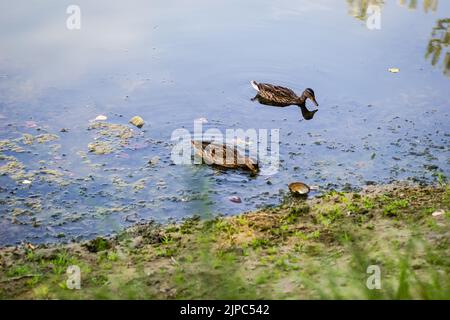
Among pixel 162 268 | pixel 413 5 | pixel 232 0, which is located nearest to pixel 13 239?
pixel 162 268

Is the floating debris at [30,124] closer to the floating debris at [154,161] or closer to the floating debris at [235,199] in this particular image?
the floating debris at [154,161]

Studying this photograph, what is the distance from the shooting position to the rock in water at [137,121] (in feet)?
29.9

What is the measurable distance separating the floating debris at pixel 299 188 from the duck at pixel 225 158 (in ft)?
2.35

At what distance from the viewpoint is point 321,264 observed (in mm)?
5277

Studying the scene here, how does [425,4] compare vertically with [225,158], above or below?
above

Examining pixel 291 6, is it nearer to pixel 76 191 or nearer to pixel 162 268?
pixel 76 191

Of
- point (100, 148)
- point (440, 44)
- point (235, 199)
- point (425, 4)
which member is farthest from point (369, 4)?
point (235, 199)

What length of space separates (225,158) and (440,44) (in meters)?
6.48

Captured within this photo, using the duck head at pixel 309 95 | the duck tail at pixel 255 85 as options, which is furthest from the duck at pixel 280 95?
the duck tail at pixel 255 85

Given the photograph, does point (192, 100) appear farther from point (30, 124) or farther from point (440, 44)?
point (440, 44)

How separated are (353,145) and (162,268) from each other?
14.3ft

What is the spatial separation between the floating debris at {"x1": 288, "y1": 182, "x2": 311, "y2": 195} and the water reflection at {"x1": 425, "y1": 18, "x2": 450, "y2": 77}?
5.18m

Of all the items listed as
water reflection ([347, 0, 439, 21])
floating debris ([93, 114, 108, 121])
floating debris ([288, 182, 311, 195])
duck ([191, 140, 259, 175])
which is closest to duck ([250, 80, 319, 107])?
duck ([191, 140, 259, 175])

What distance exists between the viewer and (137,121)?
360 inches
